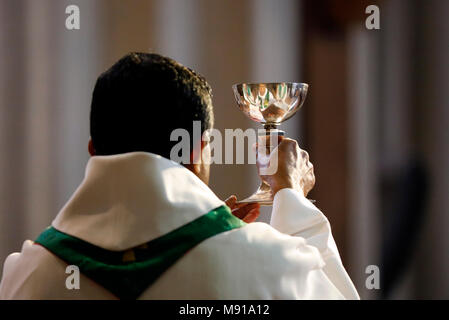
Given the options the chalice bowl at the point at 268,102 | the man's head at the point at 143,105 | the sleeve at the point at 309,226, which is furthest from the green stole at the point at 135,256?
the chalice bowl at the point at 268,102

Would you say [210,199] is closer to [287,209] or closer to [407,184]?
[287,209]

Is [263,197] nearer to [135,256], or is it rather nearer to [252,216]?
[252,216]

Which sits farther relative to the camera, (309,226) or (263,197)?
(263,197)

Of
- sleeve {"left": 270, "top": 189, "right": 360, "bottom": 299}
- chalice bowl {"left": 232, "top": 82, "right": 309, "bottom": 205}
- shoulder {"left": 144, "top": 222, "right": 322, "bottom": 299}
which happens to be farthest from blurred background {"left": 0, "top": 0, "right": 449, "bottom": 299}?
shoulder {"left": 144, "top": 222, "right": 322, "bottom": 299}

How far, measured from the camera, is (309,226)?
1551 millimetres

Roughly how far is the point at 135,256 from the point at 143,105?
275 millimetres

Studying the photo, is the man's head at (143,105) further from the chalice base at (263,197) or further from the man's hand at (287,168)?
the chalice base at (263,197)

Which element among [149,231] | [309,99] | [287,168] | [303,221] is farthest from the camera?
[309,99]

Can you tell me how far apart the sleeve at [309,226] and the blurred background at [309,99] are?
1875 mm

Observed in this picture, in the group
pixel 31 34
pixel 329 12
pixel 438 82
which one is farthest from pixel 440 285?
pixel 31 34

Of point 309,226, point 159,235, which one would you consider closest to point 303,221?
point 309,226

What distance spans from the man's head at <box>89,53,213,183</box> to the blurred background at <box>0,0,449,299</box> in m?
2.04

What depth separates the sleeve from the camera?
1.51 m

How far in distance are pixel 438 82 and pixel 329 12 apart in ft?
2.27
